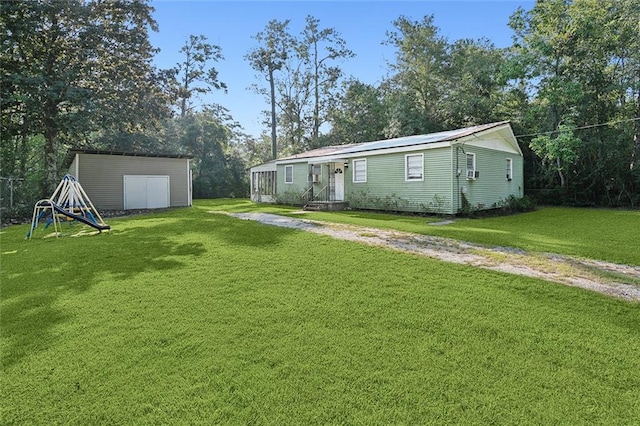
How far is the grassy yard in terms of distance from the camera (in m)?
2.14

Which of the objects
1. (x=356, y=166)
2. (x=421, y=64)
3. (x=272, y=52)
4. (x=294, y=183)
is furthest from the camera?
(x=272, y=52)

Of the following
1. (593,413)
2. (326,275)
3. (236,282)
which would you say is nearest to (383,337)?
(593,413)

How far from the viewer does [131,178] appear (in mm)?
17141

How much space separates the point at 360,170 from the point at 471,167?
4648mm

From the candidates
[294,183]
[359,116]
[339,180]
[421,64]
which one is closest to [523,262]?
[339,180]

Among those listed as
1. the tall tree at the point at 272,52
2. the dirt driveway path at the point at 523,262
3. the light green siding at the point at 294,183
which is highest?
the tall tree at the point at 272,52

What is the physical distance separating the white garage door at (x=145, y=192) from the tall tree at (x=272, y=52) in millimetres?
16434

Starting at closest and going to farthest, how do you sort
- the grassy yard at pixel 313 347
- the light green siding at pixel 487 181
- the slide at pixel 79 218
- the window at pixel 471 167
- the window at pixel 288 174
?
the grassy yard at pixel 313 347 → the slide at pixel 79 218 → the light green siding at pixel 487 181 → the window at pixel 471 167 → the window at pixel 288 174

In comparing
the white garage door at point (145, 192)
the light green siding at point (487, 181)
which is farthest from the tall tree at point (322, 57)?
the light green siding at point (487, 181)

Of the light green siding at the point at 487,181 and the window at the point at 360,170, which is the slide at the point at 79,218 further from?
the light green siding at the point at 487,181

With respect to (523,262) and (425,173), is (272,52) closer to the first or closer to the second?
(425,173)

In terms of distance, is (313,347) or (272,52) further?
(272,52)

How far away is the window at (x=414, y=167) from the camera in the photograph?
43.1 feet

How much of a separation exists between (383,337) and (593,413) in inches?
57.4
